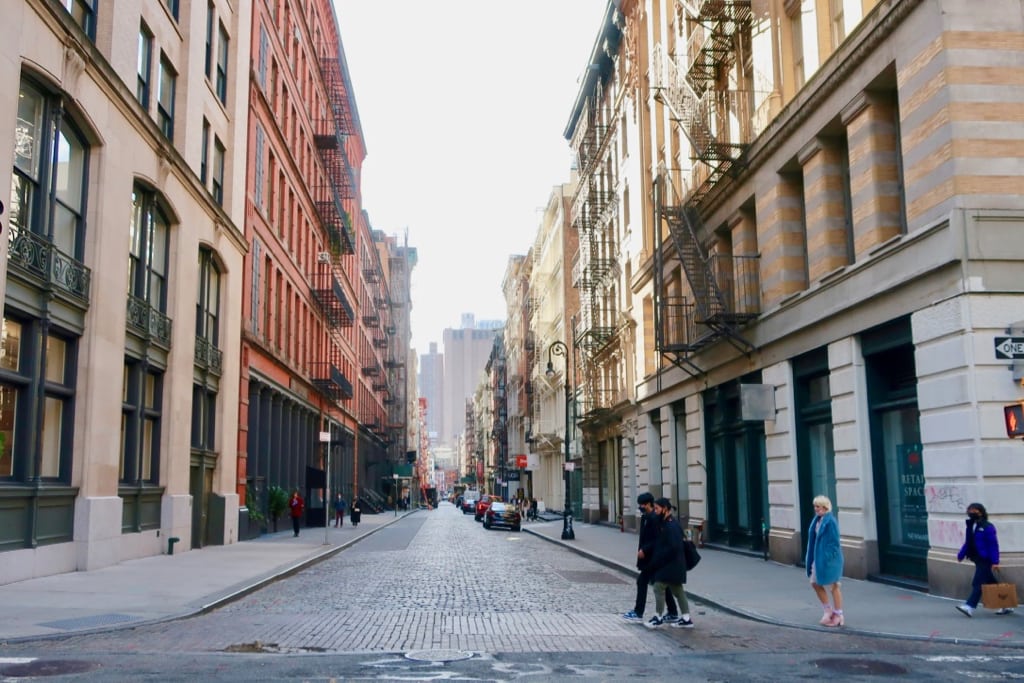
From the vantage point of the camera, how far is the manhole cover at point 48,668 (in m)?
8.94

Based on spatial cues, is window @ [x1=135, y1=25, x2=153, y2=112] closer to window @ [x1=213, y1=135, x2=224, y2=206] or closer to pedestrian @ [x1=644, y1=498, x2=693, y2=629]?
window @ [x1=213, y1=135, x2=224, y2=206]

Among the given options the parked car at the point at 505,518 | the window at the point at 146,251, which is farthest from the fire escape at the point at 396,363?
the window at the point at 146,251

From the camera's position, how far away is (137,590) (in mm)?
16094

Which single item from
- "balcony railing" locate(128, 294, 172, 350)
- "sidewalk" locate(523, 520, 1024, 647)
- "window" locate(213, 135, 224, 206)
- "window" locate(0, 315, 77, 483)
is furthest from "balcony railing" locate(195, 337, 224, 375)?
"sidewalk" locate(523, 520, 1024, 647)

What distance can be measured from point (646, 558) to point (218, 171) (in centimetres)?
2262

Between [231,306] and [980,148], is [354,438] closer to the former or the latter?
[231,306]

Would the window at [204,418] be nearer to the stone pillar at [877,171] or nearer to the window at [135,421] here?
the window at [135,421]

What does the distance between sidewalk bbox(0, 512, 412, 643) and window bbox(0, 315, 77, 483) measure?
2.01m

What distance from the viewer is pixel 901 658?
33.7 ft

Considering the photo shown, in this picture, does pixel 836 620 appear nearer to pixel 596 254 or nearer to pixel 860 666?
pixel 860 666

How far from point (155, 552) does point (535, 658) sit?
16.9 m

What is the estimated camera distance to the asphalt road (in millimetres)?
9219

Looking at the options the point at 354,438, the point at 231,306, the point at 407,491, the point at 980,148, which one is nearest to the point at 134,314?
the point at 231,306

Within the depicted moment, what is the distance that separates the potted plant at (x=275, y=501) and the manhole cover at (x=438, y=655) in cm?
2781
